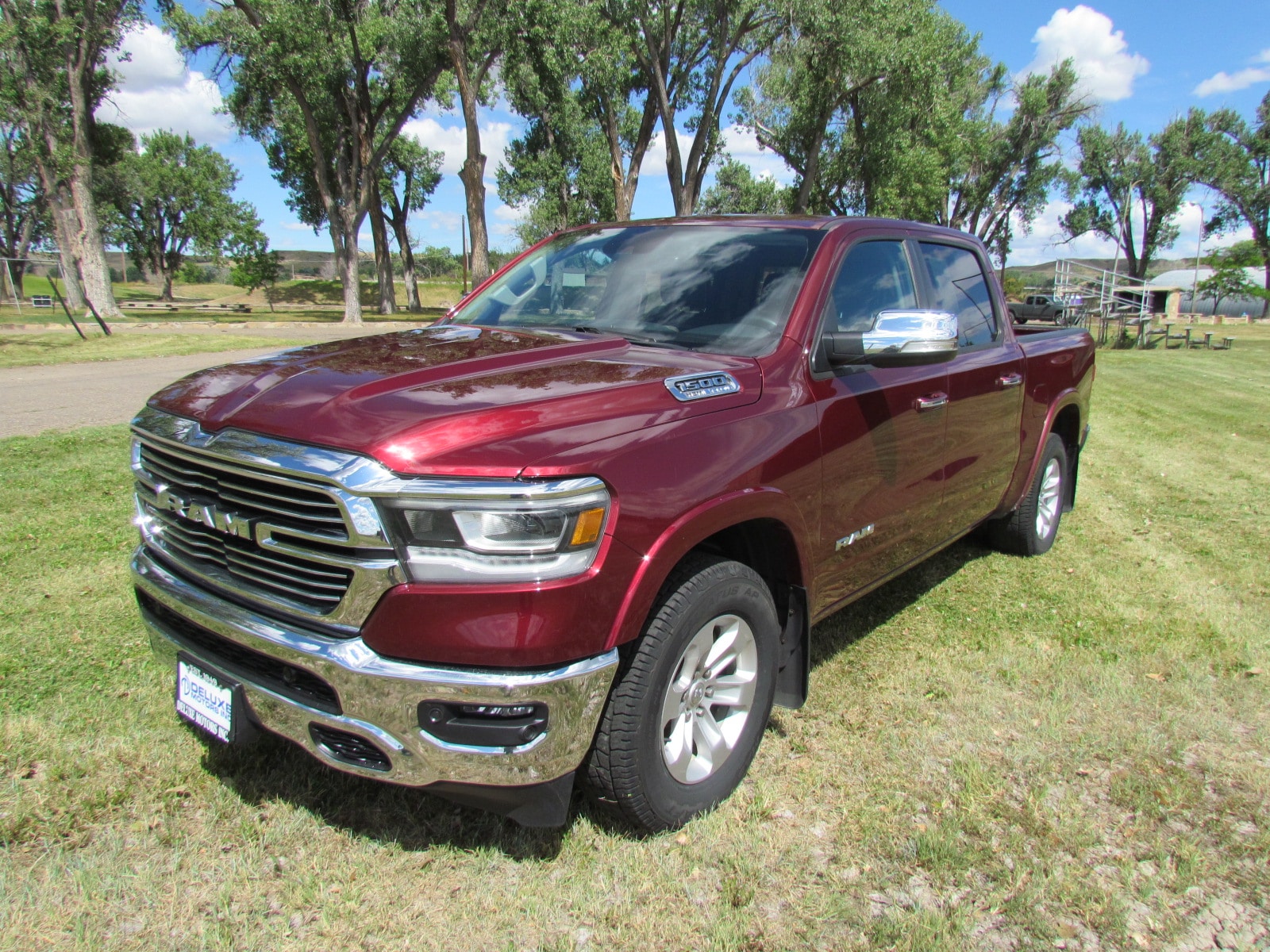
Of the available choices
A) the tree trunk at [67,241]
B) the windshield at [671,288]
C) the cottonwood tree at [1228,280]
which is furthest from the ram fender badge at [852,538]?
the cottonwood tree at [1228,280]

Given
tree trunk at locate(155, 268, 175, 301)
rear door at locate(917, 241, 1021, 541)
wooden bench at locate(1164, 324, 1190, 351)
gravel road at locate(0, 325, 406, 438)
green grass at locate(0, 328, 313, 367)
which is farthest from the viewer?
tree trunk at locate(155, 268, 175, 301)

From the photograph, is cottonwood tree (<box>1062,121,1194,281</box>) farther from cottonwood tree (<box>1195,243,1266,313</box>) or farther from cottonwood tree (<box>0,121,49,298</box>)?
cottonwood tree (<box>0,121,49,298</box>)

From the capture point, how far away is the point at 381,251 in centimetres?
3881

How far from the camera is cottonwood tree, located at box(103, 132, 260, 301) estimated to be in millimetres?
57062

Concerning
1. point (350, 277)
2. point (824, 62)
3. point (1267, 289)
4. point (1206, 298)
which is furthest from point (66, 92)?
point (1267, 289)

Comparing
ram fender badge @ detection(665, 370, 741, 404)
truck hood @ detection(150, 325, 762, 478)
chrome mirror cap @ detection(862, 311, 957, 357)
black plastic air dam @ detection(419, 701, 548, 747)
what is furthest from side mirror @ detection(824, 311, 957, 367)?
black plastic air dam @ detection(419, 701, 548, 747)

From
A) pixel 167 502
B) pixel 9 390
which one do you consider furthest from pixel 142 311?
pixel 167 502

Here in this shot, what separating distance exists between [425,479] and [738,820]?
154cm

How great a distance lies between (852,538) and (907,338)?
78 centimetres

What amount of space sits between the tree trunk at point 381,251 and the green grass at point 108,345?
1968 cm

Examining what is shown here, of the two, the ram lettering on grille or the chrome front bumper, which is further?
the ram lettering on grille

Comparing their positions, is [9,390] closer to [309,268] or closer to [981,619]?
[981,619]

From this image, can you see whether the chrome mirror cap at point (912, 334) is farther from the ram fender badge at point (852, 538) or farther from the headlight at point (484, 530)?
the headlight at point (484, 530)

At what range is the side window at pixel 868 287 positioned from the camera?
3.28 metres
